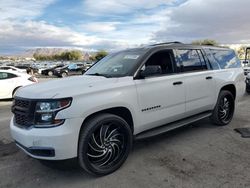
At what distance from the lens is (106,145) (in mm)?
3867

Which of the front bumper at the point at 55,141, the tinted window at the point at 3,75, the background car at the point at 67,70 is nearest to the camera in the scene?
the front bumper at the point at 55,141

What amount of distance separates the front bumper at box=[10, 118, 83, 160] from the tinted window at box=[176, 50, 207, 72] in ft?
7.92

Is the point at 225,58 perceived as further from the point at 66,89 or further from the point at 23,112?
the point at 23,112

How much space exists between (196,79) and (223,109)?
4.66 ft

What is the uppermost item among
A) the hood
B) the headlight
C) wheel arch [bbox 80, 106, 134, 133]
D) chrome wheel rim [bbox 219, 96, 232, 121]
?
the hood

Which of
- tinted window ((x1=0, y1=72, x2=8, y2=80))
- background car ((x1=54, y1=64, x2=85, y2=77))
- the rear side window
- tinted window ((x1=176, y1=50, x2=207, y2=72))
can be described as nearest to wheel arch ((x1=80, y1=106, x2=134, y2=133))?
tinted window ((x1=176, y1=50, x2=207, y2=72))

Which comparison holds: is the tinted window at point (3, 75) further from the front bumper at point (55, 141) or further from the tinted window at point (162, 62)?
the front bumper at point (55, 141)

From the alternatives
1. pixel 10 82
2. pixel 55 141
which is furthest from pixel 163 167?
pixel 10 82

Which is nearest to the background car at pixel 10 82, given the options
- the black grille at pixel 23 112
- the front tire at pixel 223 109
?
the black grille at pixel 23 112

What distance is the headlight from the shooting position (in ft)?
11.1

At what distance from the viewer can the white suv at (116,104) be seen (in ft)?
11.2

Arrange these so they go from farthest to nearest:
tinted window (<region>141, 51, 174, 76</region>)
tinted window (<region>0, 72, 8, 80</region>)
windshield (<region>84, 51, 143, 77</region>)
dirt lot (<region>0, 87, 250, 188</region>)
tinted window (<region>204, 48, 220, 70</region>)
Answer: tinted window (<region>0, 72, 8, 80</region>), tinted window (<region>204, 48, 220, 70</region>), tinted window (<region>141, 51, 174, 76</region>), windshield (<region>84, 51, 143, 77</region>), dirt lot (<region>0, 87, 250, 188</region>)

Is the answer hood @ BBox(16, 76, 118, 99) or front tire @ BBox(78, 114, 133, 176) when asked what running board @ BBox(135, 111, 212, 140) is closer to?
front tire @ BBox(78, 114, 133, 176)

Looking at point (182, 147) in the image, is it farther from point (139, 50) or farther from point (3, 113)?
point (3, 113)
